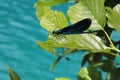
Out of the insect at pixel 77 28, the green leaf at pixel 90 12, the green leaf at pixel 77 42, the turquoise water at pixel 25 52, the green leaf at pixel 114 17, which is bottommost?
the green leaf at pixel 77 42

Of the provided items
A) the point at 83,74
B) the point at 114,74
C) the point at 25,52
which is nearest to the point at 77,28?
the point at 83,74

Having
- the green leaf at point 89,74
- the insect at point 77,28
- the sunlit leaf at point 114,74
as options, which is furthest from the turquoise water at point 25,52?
the insect at point 77,28

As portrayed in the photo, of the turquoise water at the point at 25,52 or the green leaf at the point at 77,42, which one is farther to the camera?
the turquoise water at the point at 25,52

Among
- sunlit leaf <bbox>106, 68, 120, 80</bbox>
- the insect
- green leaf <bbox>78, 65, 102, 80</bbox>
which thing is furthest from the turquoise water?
the insect

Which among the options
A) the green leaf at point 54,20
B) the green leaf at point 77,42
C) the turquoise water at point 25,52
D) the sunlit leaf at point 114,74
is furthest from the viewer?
the turquoise water at point 25,52

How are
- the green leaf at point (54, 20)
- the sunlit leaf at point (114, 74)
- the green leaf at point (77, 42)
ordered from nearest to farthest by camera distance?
the green leaf at point (77, 42) → the green leaf at point (54, 20) → the sunlit leaf at point (114, 74)

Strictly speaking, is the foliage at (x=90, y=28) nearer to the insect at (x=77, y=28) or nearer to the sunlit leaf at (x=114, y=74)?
the insect at (x=77, y=28)
